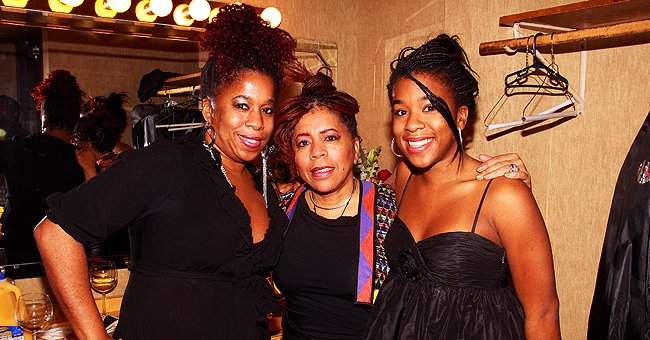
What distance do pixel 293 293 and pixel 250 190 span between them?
1.23 feet

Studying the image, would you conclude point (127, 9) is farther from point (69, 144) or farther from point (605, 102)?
point (605, 102)

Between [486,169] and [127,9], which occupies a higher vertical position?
[127,9]

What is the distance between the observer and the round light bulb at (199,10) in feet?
8.95

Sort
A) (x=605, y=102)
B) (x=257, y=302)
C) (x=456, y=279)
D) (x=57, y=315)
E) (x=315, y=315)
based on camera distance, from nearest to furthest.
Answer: (x=456, y=279), (x=257, y=302), (x=315, y=315), (x=605, y=102), (x=57, y=315)

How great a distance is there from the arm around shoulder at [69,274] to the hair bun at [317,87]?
883 millimetres

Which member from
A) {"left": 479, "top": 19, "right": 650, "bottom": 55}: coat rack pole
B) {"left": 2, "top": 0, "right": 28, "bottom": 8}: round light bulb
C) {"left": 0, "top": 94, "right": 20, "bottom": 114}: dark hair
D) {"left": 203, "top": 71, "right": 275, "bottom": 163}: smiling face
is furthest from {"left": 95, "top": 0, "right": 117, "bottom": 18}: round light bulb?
{"left": 479, "top": 19, "right": 650, "bottom": 55}: coat rack pole

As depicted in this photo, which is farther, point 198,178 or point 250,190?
point 250,190

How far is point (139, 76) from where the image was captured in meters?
2.56

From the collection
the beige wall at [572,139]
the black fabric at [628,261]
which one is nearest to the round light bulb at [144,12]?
the beige wall at [572,139]

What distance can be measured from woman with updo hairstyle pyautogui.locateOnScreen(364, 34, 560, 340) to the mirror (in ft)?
3.82

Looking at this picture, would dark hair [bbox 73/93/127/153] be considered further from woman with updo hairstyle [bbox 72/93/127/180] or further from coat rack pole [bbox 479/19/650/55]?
coat rack pole [bbox 479/19/650/55]

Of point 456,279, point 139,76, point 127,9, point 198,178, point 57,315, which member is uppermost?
point 127,9

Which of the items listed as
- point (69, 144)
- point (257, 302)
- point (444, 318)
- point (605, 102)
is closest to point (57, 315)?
point (69, 144)

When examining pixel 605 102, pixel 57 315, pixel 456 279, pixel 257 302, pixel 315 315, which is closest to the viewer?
pixel 456 279
